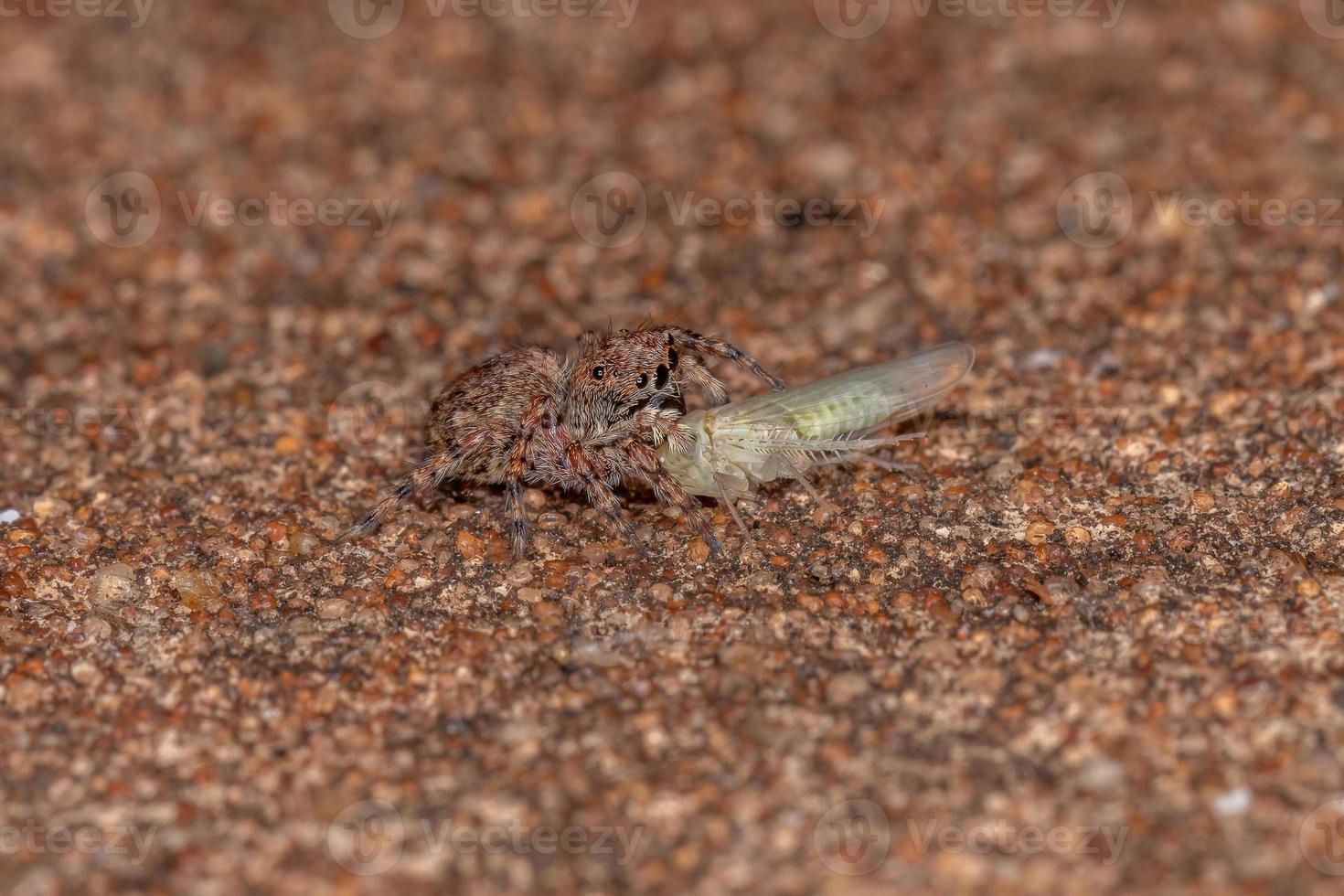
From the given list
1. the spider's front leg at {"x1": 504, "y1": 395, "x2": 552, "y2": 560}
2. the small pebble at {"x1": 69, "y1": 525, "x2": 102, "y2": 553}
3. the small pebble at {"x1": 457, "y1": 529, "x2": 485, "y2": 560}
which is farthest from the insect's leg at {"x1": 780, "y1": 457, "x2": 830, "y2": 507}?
the small pebble at {"x1": 69, "y1": 525, "x2": 102, "y2": 553}

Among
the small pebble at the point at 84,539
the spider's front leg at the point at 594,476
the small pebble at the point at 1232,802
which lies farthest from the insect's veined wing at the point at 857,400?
the small pebble at the point at 84,539

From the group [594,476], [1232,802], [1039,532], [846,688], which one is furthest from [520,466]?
[1232,802]

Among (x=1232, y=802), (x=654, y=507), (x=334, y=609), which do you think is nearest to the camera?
(x=1232, y=802)

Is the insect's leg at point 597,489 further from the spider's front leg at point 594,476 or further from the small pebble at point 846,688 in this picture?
the small pebble at point 846,688

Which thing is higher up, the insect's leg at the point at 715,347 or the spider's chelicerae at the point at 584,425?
the insect's leg at the point at 715,347

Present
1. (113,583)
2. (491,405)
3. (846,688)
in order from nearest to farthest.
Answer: (846,688) → (113,583) → (491,405)

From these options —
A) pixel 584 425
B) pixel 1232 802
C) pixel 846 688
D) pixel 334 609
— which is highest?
pixel 584 425

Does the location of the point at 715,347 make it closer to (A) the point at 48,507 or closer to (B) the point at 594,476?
(B) the point at 594,476

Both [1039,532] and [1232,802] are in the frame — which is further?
[1039,532]
